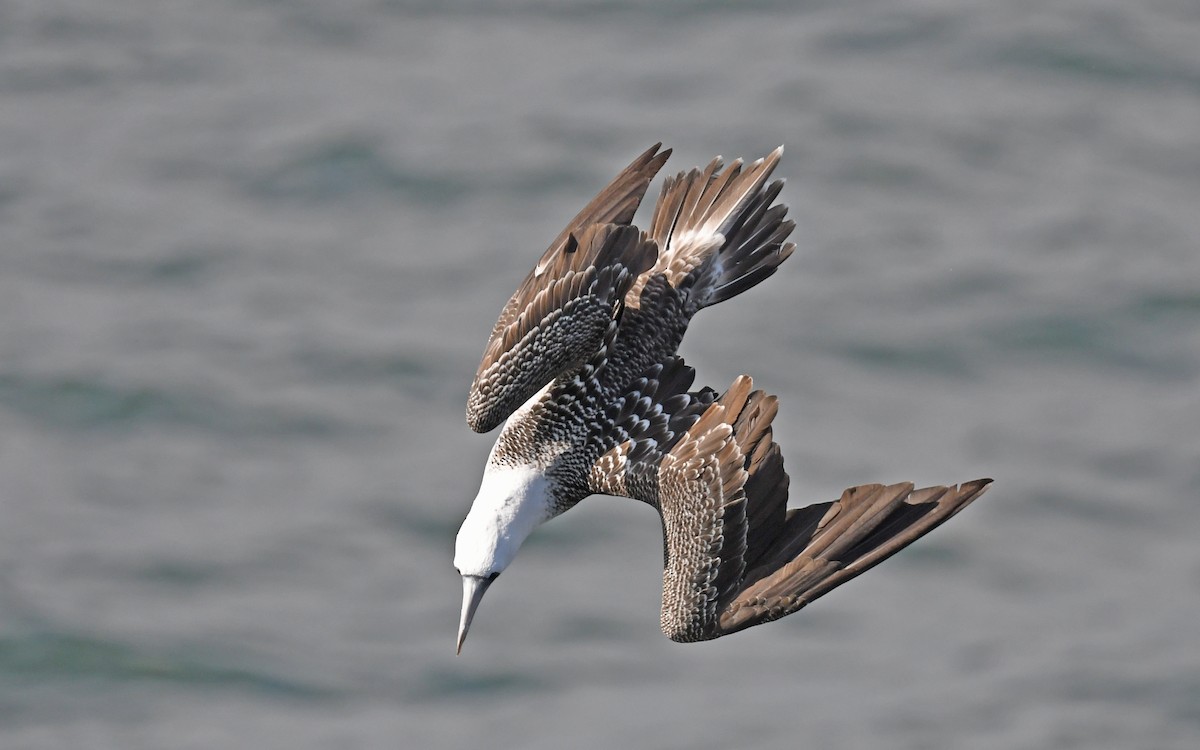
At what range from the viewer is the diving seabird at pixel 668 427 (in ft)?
27.7

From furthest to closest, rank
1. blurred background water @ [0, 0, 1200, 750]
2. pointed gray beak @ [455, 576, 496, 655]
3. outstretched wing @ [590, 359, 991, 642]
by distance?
1. blurred background water @ [0, 0, 1200, 750]
2. pointed gray beak @ [455, 576, 496, 655]
3. outstretched wing @ [590, 359, 991, 642]

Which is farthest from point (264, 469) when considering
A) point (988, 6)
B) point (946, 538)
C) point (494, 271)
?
point (988, 6)

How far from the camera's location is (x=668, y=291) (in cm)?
947

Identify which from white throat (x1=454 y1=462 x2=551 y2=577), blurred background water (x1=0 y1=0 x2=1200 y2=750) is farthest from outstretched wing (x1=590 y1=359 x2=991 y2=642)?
blurred background water (x1=0 y1=0 x2=1200 y2=750)

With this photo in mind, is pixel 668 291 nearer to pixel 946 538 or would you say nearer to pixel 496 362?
pixel 496 362

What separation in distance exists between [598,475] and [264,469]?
13.5ft

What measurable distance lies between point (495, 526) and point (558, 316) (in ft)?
2.98

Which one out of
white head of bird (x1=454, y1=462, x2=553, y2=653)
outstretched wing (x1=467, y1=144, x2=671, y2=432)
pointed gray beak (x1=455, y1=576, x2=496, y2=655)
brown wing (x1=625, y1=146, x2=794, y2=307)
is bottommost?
pointed gray beak (x1=455, y1=576, x2=496, y2=655)

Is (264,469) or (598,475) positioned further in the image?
(264,469)

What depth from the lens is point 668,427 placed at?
29.6 feet

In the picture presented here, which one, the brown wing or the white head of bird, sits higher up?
the brown wing

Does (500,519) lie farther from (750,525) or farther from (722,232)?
(722,232)

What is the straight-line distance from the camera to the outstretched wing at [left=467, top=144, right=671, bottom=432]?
881 cm

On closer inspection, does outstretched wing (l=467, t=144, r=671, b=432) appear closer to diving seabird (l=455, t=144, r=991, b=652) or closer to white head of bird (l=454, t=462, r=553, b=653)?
diving seabird (l=455, t=144, r=991, b=652)
